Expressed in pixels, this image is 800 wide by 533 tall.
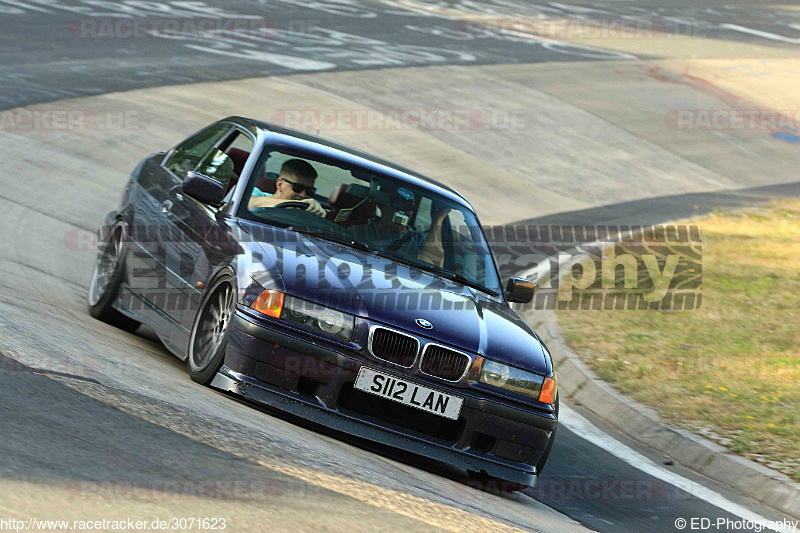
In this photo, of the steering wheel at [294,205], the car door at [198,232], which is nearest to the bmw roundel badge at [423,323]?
the car door at [198,232]

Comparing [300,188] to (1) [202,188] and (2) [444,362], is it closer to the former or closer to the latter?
(1) [202,188]

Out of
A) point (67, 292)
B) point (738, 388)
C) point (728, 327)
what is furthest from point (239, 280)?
point (728, 327)

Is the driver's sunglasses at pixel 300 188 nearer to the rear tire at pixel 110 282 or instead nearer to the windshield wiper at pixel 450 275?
the windshield wiper at pixel 450 275

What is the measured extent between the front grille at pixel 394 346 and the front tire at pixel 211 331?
31.2 inches

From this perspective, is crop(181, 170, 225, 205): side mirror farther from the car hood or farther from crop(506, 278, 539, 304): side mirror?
crop(506, 278, 539, 304): side mirror

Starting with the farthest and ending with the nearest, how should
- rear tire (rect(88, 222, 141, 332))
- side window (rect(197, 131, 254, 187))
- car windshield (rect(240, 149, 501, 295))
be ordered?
rear tire (rect(88, 222, 141, 332))
side window (rect(197, 131, 254, 187))
car windshield (rect(240, 149, 501, 295))

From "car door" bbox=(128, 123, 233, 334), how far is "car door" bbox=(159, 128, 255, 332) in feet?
0.05

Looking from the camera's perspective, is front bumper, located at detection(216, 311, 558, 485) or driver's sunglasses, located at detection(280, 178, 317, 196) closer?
front bumper, located at detection(216, 311, 558, 485)

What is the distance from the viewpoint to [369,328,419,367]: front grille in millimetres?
5812

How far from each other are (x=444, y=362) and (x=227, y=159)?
2.56m

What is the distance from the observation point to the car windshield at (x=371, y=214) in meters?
6.97

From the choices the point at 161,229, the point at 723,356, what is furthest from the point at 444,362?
the point at 723,356

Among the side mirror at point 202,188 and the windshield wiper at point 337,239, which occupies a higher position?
the side mirror at point 202,188

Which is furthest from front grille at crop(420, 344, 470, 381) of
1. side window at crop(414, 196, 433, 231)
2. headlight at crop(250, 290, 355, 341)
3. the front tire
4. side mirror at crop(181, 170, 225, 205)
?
side mirror at crop(181, 170, 225, 205)
